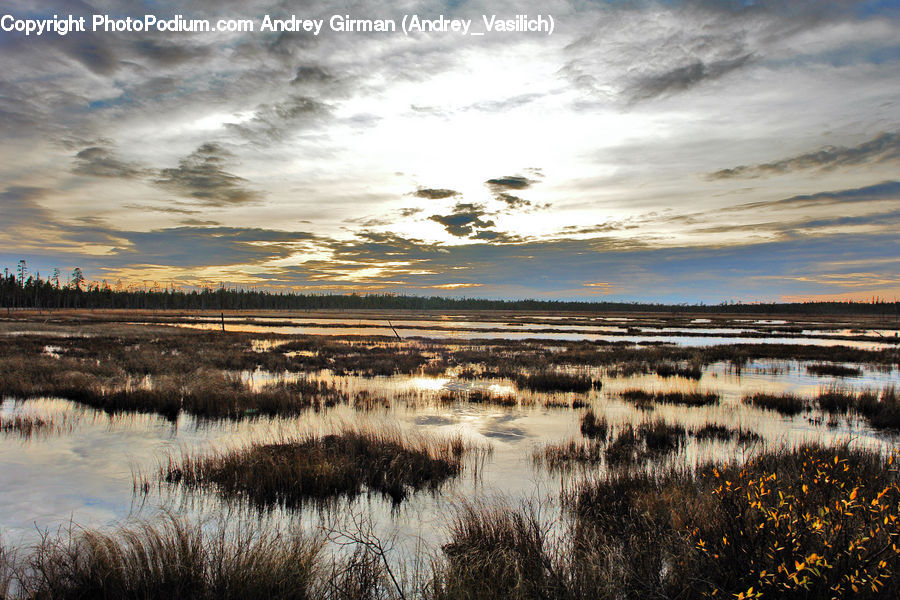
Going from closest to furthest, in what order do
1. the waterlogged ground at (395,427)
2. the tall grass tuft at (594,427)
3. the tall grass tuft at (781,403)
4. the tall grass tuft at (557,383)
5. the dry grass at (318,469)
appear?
the waterlogged ground at (395,427) < the dry grass at (318,469) < the tall grass tuft at (594,427) < the tall grass tuft at (781,403) < the tall grass tuft at (557,383)

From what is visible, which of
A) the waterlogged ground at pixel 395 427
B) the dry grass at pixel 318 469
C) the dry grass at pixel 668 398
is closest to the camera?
the waterlogged ground at pixel 395 427

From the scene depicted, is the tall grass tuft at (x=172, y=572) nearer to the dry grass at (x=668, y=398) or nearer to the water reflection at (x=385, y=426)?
the water reflection at (x=385, y=426)

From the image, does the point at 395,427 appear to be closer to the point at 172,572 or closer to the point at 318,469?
the point at 318,469

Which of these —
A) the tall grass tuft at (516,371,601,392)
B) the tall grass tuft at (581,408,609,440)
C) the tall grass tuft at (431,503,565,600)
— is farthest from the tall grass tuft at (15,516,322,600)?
the tall grass tuft at (516,371,601,392)

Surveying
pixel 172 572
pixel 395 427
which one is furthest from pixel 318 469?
pixel 395 427

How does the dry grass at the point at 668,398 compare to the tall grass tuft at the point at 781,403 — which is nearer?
the tall grass tuft at the point at 781,403

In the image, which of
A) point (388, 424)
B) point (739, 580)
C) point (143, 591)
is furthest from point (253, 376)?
point (739, 580)

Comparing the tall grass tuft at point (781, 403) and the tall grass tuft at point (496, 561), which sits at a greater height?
the tall grass tuft at point (496, 561)

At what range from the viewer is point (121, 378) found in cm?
2108

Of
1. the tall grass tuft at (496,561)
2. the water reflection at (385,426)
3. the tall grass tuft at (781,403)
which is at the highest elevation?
the tall grass tuft at (496,561)

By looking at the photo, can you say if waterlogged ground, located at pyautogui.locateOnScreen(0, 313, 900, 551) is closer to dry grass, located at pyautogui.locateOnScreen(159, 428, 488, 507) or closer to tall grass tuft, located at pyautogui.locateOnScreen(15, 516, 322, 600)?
dry grass, located at pyautogui.locateOnScreen(159, 428, 488, 507)

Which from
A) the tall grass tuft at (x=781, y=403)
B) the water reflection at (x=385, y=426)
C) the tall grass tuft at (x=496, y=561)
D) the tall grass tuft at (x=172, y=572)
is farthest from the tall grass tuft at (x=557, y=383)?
the tall grass tuft at (x=172, y=572)

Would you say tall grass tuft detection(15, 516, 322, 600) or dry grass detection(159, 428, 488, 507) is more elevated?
tall grass tuft detection(15, 516, 322, 600)

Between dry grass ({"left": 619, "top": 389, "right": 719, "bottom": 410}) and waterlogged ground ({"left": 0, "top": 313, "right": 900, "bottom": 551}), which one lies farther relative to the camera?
dry grass ({"left": 619, "top": 389, "right": 719, "bottom": 410})
